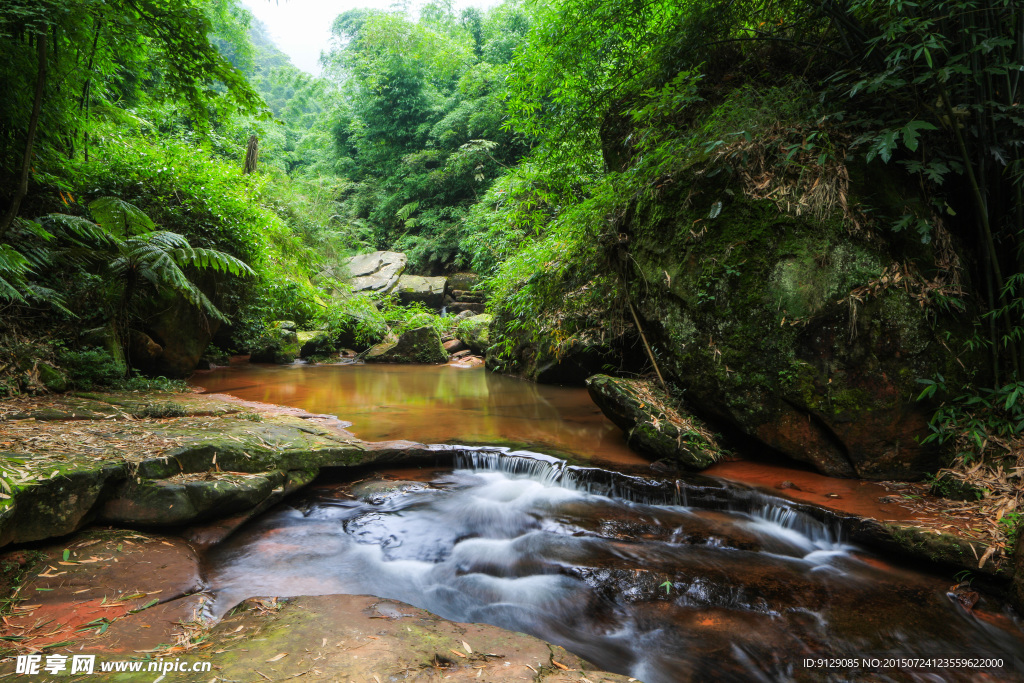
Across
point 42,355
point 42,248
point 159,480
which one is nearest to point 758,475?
point 159,480

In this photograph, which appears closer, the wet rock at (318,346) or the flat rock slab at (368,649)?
the flat rock slab at (368,649)

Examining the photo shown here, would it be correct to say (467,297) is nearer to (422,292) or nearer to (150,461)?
(422,292)

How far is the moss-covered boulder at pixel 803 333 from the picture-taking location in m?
3.79

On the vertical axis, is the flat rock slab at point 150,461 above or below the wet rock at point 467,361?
below

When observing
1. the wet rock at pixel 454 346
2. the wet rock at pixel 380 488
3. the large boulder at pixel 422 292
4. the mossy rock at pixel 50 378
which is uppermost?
the large boulder at pixel 422 292

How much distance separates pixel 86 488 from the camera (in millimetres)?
2834

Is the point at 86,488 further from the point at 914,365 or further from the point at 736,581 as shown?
the point at 914,365

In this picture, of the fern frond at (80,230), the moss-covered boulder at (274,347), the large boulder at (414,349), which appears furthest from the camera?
the large boulder at (414,349)

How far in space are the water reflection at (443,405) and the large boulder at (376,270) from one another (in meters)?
8.27

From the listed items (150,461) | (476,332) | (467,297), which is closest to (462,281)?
(467,297)

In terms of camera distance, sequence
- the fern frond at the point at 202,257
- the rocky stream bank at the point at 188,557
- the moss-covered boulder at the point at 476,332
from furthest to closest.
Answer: the moss-covered boulder at the point at 476,332 < the fern frond at the point at 202,257 < the rocky stream bank at the point at 188,557

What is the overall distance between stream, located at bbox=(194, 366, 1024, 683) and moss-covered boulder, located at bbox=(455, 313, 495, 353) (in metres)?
8.77

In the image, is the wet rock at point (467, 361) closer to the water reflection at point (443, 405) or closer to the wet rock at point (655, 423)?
the water reflection at point (443, 405)

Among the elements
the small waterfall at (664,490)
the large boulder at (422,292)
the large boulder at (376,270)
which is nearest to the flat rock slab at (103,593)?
the small waterfall at (664,490)
